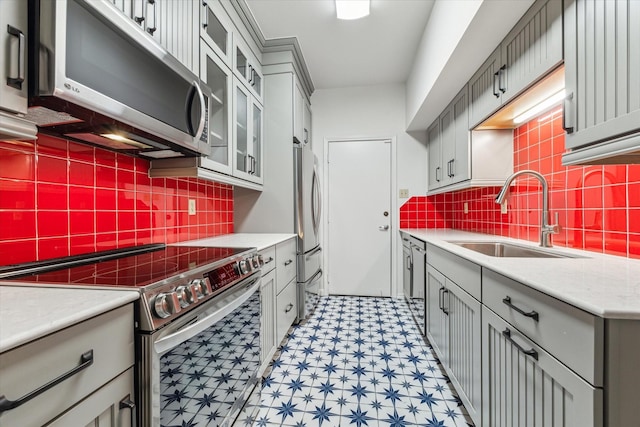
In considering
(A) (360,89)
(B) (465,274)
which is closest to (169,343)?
(B) (465,274)

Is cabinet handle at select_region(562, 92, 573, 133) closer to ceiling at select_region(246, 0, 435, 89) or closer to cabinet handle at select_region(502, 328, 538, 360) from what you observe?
cabinet handle at select_region(502, 328, 538, 360)

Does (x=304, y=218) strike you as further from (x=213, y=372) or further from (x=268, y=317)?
(x=213, y=372)

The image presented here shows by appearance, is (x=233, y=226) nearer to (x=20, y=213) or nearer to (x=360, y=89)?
(x=20, y=213)

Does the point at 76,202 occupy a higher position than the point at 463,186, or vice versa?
the point at 463,186

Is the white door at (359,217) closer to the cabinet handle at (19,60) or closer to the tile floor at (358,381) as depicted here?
the tile floor at (358,381)

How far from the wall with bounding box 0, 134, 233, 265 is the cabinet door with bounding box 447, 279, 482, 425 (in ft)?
5.60

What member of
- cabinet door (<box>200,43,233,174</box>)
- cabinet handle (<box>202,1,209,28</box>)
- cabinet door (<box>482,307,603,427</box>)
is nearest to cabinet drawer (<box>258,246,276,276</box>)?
cabinet door (<box>200,43,233,174</box>)

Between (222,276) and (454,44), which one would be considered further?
(454,44)

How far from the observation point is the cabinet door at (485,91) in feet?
5.35

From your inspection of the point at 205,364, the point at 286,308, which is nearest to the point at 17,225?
the point at 205,364

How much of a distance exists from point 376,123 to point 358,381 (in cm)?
277

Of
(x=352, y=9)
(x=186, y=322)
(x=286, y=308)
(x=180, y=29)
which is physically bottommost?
(x=286, y=308)

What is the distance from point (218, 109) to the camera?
1.80 m

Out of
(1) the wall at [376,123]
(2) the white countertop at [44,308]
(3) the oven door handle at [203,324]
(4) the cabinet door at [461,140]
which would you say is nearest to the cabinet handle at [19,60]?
(2) the white countertop at [44,308]
